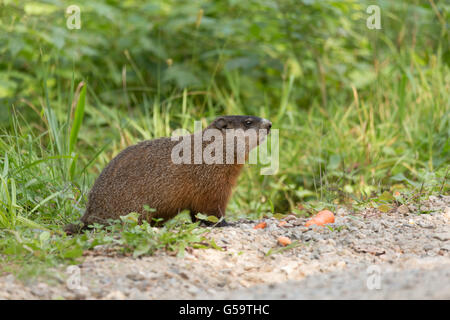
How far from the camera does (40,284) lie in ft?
9.83

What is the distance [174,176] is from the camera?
4.36 m

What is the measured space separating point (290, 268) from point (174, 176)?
145 centimetres

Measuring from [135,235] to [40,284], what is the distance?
2.20 feet

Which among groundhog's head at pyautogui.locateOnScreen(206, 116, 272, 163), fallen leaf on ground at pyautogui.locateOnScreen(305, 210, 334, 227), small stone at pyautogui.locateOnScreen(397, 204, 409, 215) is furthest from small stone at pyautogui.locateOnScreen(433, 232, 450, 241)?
groundhog's head at pyautogui.locateOnScreen(206, 116, 272, 163)

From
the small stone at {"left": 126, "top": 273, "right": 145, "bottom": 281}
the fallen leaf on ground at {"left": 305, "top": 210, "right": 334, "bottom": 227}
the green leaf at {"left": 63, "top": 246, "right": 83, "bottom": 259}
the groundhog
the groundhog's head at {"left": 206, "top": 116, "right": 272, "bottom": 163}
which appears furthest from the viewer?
the groundhog's head at {"left": 206, "top": 116, "right": 272, "bottom": 163}

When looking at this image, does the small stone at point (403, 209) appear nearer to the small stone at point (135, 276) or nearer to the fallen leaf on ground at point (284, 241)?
the fallen leaf on ground at point (284, 241)

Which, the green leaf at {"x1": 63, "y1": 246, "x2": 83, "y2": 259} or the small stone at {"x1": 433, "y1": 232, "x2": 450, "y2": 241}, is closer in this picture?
the green leaf at {"x1": 63, "y1": 246, "x2": 83, "y2": 259}

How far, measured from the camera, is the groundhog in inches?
168

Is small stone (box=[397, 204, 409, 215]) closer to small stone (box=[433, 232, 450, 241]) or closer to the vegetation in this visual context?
the vegetation

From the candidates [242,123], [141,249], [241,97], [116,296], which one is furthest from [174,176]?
[241,97]

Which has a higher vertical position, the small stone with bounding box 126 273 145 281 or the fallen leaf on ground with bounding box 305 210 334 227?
the small stone with bounding box 126 273 145 281

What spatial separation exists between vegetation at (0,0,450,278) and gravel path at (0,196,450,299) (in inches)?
15.7
